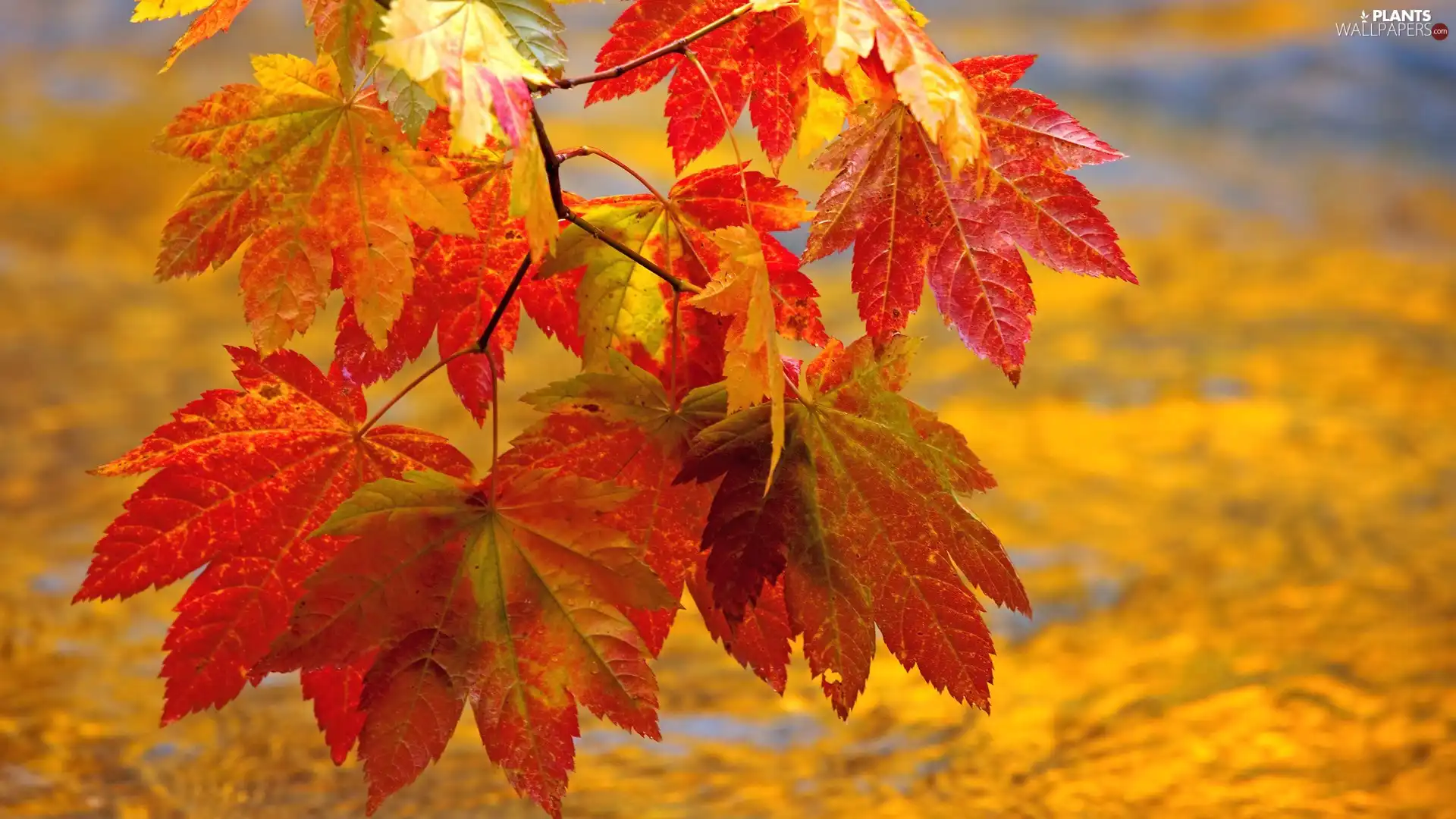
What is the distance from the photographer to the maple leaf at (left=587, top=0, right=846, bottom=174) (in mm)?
619

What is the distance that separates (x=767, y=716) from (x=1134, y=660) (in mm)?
396

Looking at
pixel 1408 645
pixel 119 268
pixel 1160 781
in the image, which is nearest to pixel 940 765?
pixel 1160 781

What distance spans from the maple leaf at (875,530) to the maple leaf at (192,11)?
0.28 metres

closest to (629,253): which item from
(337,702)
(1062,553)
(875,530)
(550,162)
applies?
(550,162)

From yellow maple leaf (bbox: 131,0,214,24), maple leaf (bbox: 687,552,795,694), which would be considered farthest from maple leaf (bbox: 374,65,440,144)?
maple leaf (bbox: 687,552,795,694)

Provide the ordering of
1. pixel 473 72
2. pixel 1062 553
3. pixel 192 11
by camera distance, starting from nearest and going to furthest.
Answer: pixel 473 72
pixel 192 11
pixel 1062 553

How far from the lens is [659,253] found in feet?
2.14

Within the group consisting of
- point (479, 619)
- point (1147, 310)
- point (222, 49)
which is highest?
point (222, 49)

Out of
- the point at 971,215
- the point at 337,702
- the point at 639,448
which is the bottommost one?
the point at 337,702

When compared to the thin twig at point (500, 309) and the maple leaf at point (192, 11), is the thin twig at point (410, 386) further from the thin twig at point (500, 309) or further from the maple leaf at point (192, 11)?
the maple leaf at point (192, 11)

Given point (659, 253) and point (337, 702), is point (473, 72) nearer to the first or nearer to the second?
point (659, 253)

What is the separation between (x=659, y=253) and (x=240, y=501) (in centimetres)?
23

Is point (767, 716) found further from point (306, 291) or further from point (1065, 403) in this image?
point (1065, 403)

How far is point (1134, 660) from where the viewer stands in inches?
52.6
